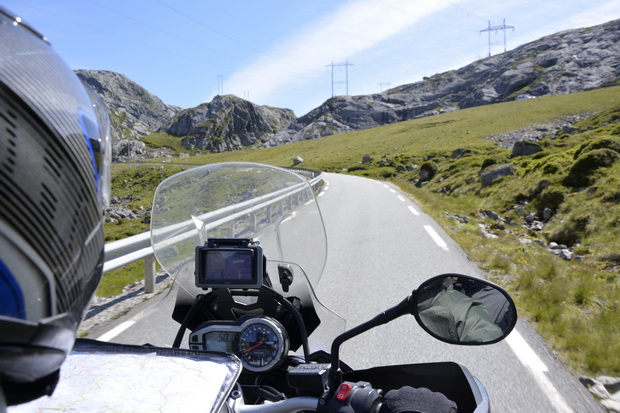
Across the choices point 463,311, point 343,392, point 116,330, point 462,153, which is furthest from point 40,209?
point 462,153

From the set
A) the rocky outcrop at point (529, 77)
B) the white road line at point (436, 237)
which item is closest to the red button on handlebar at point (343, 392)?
the white road line at point (436, 237)

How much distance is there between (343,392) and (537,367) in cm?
346

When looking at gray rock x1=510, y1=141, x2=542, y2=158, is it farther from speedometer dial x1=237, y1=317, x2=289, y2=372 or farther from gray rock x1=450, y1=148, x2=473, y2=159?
speedometer dial x1=237, y1=317, x2=289, y2=372

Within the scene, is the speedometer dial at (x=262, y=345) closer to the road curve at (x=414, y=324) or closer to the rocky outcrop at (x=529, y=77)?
the road curve at (x=414, y=324)

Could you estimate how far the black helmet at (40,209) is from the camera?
81 cm

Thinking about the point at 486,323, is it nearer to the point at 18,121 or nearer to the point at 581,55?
the point at 18,121

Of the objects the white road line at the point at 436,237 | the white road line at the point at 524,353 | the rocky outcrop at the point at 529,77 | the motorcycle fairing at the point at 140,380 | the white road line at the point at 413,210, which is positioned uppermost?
the rocky outcrop at the point at 529,77

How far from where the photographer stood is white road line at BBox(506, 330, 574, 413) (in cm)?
368

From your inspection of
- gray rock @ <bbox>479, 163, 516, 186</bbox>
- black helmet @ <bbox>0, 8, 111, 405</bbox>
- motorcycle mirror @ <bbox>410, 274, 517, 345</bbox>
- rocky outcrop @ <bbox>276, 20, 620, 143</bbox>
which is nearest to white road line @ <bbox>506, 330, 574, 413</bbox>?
motorcycle mirror @ <bbox>410, 274, 517, 345</bbox>

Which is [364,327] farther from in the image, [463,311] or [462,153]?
[462,153]

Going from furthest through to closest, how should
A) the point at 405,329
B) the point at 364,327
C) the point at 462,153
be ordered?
the point at 462,153 < the point at 405,329 < the point at 364,327

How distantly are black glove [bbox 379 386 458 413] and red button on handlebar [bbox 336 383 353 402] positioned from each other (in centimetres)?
11

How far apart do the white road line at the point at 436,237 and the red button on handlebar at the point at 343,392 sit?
8.49 meters

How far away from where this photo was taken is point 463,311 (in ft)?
5.57
